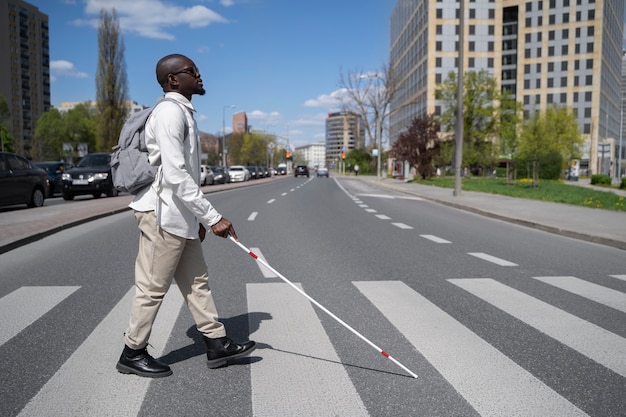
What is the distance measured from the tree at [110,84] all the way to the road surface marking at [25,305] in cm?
4980

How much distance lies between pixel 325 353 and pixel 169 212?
1417 mm

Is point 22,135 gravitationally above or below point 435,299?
above

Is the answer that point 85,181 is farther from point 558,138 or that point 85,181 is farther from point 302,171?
point 302,171

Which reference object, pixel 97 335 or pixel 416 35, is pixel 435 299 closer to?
pixel 97 335

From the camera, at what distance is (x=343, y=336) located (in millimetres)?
4145

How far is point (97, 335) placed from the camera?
4.11m

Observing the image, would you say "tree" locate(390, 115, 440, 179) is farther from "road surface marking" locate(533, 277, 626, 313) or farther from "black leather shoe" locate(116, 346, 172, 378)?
"black leather shoe" locate(116, 346, 172, 378)

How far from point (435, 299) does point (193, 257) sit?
2.71 m

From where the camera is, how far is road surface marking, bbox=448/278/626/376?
12.3 feet

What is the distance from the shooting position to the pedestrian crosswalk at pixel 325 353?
2.93m

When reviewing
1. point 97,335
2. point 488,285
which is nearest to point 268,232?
point 488,285

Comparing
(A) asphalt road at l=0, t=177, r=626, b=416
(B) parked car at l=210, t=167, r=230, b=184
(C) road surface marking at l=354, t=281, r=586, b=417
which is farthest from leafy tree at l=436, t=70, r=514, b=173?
(C) road surface marking at l=354, t=281, r=586, b=417

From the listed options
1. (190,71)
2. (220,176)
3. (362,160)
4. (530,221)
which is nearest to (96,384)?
(190,71)

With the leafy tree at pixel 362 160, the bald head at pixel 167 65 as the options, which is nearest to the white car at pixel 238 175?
the leafy tree at pixel 362 160
